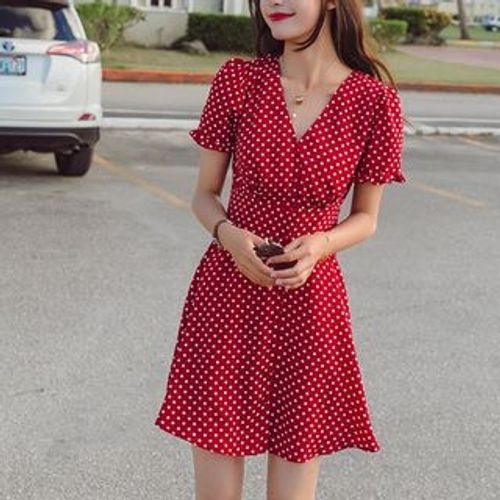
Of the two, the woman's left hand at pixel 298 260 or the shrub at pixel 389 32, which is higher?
the woman's left hand at pixel 298 260

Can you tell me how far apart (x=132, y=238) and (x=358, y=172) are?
4498 millimetres

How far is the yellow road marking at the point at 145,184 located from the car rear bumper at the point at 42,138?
Result: 65cm

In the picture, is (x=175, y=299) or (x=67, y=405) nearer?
(x=67, y=405)

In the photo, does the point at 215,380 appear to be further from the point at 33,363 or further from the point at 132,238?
the point at 132,238

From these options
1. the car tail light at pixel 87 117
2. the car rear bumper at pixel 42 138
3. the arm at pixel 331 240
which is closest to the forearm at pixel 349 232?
the arm at pixel 331 240

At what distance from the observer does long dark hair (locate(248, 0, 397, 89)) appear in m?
2.49

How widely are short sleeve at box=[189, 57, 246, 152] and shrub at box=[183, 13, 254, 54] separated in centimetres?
2174

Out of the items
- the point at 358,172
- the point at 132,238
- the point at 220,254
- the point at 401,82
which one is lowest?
the point at 401,82

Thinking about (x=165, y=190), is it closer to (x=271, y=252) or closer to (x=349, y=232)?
(x=349, y=232)

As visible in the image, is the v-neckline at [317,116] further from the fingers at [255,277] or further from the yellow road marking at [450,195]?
the yellow road marking at [450,195]

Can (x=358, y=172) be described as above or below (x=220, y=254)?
above

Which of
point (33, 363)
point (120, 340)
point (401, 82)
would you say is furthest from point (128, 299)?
point (401, 82)

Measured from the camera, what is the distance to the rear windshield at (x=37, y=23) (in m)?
8.31

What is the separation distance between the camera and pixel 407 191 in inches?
364
